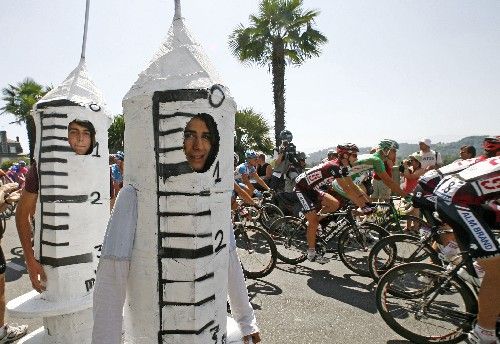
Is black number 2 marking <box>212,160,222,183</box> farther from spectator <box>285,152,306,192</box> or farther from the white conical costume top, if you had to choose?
spectator <box>285,152,306,192</box>

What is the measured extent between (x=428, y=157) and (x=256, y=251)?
5577 mm

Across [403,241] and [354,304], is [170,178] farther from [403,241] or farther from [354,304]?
[403,241]

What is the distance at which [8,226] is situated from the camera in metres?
11.0

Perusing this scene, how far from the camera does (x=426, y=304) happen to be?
3488mm

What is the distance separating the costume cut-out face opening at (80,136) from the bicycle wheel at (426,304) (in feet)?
10.7

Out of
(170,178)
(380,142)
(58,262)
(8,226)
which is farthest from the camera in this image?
(8,226)

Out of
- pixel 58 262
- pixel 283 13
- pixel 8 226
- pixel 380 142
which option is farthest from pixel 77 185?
pixel 283 13

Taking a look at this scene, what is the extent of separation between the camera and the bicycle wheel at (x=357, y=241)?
18.4ft

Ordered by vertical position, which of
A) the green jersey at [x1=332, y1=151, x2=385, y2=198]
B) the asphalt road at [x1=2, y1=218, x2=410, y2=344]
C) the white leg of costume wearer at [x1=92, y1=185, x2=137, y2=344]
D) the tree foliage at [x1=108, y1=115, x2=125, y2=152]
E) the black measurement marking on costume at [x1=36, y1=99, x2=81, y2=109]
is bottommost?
the asphalt road at [x1=2, y1=218, x2=410, y2=344]

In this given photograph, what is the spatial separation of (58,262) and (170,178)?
1.81 m

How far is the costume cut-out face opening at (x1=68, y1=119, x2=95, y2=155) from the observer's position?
8.74ft

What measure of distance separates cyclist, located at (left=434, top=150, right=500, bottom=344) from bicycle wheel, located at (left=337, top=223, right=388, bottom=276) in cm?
216

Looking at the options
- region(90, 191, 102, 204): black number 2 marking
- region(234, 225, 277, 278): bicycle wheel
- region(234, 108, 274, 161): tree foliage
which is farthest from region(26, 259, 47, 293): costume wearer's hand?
region(234, 108, 274, 161): tree foliage

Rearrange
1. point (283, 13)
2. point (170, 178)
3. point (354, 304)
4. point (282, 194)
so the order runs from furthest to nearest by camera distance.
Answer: point (283, 13) < point (282, 194) < point (354, 304) < point (170, 178)
